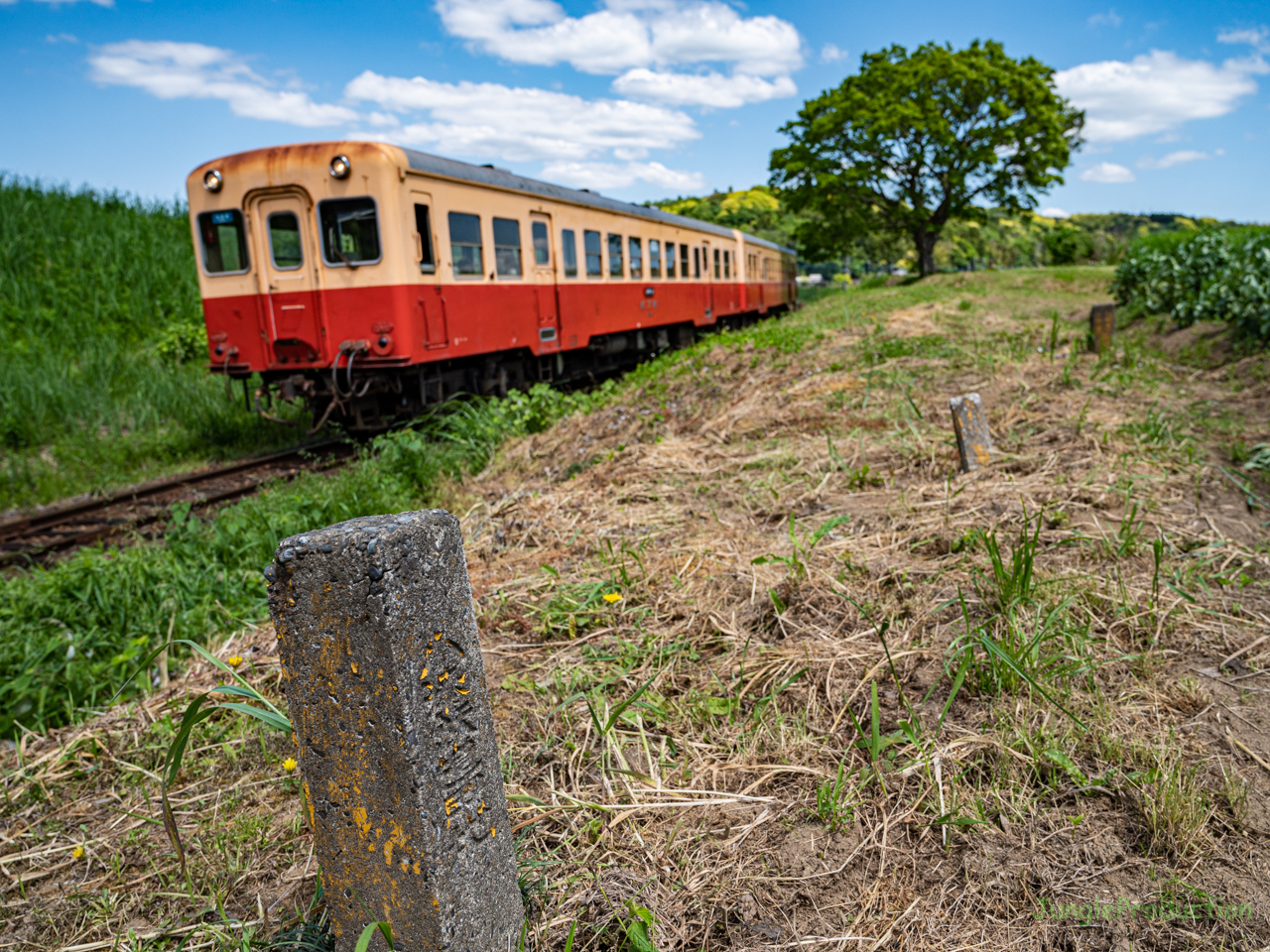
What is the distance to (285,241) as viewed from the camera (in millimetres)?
8211

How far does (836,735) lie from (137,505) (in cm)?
722

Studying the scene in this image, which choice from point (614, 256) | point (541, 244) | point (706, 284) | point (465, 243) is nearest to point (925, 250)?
point (706, 284)

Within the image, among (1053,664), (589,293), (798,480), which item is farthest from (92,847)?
(589,293)

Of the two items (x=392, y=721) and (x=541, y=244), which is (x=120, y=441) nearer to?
(x=541, y=244)

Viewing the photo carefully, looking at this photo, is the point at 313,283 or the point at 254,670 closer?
the point at 254,670

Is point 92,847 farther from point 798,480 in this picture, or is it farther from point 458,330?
point 458,330

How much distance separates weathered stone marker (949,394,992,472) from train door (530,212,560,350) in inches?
272

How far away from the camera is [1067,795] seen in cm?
196

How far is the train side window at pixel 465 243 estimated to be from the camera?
8406mm

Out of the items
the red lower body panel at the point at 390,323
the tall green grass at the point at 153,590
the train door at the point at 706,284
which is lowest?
the tall green grass at the point at 153,590

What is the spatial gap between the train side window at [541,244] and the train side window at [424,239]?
212cm

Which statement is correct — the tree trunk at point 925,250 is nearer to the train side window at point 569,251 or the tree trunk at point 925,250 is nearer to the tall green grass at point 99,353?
the train side window at point 569,251

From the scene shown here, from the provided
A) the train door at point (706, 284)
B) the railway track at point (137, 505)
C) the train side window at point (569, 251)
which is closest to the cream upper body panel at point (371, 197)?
the train side window at point (569, 251)

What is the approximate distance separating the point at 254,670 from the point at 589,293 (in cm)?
927
